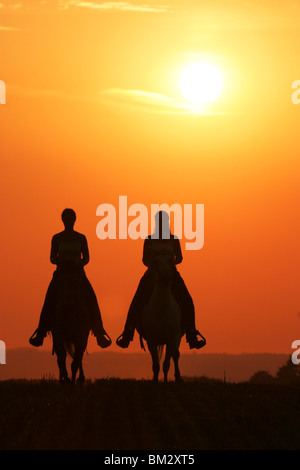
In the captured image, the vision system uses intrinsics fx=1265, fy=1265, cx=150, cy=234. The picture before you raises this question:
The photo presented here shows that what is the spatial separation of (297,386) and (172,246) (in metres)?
3.90

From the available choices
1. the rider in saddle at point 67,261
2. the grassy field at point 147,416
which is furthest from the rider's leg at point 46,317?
the grassy field at point 147,416

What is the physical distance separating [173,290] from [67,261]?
291 centimetres

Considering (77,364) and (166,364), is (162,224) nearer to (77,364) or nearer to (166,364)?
(166,364)

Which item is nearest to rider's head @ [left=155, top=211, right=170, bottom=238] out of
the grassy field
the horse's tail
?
the horse's tail

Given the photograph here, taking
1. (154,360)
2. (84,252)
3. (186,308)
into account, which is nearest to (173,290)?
(186,308)

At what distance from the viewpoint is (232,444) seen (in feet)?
55.4

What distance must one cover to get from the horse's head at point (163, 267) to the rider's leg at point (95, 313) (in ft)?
→ 4.71

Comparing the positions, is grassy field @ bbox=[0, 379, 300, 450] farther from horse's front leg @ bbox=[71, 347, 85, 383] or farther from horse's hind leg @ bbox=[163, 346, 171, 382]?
horse's hind leg @ bbox=[163, 346, 171, 382]

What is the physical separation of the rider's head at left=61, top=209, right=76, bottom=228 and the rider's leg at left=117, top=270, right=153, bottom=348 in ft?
6.76

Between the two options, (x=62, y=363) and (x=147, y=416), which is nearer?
(x=147, y=416)

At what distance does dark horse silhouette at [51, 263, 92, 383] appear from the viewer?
25.6 metres

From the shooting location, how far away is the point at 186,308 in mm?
27531
